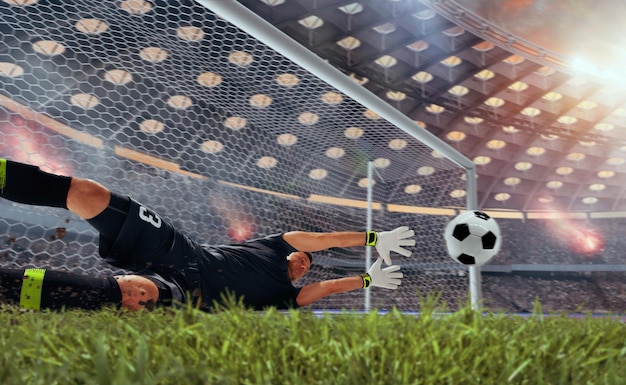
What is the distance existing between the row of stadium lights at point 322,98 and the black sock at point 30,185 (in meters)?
1.17

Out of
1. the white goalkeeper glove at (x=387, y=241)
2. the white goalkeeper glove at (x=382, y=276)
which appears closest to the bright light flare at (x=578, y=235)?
the white goalkeeper glove at (x=382, y=276)

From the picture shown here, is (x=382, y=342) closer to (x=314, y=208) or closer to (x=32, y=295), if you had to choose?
(x=32, y=295)

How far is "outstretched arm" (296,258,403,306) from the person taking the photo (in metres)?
3.96

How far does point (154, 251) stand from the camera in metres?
2.97

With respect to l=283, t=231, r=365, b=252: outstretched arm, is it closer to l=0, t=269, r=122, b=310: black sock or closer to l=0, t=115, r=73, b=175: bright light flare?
l=0, t=269, r=122, b=310: black sock

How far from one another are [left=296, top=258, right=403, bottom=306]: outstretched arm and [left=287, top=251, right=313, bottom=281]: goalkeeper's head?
0.23 meters

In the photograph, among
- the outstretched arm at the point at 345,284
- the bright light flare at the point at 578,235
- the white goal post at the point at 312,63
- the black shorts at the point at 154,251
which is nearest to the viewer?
the black shorts at the point at 154,251

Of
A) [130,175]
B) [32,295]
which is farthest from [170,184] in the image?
[32,295]

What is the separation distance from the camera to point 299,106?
4844 mm

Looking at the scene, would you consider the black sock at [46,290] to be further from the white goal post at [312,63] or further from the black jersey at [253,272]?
the white goal post at [312,63]

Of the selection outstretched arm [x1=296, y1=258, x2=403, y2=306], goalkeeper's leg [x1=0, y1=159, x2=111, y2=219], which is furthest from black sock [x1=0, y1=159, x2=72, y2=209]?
outstretched arm [x1=296, y1=258, x2=403, y2=306]

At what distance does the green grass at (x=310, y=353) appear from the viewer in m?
0.72

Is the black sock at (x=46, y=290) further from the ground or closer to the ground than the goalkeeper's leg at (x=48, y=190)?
closer to the ground

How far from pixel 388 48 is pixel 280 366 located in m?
22.5
